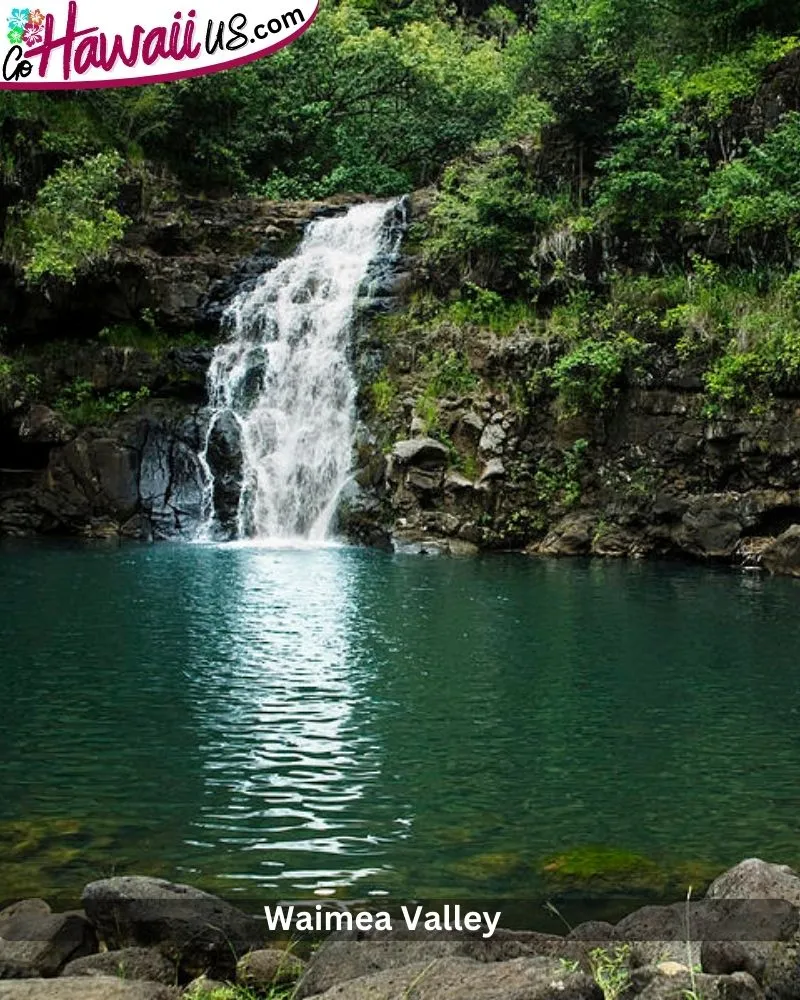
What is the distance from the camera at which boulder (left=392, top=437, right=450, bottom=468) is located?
26.2 metres

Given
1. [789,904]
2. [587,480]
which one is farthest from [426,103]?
[789,904]

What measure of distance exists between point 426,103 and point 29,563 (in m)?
26.0

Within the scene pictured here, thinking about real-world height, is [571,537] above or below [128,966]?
above

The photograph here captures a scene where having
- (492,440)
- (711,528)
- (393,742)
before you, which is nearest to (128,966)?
(393,742)

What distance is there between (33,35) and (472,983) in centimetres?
2078

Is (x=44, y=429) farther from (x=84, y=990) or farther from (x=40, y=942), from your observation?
(x=84, y=990)

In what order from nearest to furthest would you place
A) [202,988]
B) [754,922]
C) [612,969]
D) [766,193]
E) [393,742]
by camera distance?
[612,969] → [202,988] → [754,922] → [393,742] → [766,193]

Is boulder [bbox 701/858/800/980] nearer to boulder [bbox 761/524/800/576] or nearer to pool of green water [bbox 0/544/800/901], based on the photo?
pool of green water [bbox 0/544/800/901]

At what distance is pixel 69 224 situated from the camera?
3012 cm

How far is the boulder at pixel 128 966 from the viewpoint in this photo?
460 centimetres

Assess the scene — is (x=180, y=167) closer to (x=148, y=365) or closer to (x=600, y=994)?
(x=148, y=365)

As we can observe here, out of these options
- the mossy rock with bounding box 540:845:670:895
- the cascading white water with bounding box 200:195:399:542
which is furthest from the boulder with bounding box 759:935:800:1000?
the cascading white water with bounding box 200:195:399:542

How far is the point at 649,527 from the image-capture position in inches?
975

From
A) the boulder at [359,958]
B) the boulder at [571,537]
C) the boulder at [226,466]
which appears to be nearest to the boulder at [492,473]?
the boulder at [571,537]
